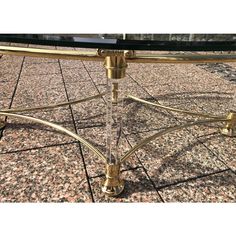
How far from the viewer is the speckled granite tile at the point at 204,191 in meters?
1.23

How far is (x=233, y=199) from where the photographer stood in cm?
124

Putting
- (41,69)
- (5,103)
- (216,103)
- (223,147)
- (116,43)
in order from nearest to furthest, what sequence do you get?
(116,43), (223,147), (5,103), (216,103), (41,69)

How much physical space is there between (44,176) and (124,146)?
474 millimetres

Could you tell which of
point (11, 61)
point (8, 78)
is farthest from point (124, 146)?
point (11, 61)

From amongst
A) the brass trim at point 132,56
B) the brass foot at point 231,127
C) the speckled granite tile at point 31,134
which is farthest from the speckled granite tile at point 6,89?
the brass foot at point 231,127

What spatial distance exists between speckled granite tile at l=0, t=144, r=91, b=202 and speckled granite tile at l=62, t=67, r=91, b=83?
1170mm

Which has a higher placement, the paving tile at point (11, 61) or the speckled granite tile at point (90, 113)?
the speckled granite tile at point (90, 113)

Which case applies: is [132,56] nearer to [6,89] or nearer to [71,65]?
[6,89]

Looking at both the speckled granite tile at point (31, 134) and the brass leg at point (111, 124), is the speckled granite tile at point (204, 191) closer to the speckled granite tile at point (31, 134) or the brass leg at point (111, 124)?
the brass leg at point (111, 124)

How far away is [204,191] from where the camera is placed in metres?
1.27

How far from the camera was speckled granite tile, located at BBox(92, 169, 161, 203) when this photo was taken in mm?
1222

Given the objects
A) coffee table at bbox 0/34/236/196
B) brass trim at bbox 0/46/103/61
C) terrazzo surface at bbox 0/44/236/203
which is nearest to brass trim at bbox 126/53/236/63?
coffee table at bbox 0/34/236/196

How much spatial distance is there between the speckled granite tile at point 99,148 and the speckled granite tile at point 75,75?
3.22 ft
